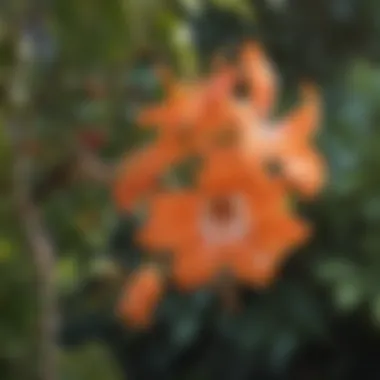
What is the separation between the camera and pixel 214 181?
2.49 feet

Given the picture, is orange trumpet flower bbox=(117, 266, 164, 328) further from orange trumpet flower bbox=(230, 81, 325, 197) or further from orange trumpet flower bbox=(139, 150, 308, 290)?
orange trumpet flower bbox=(230, 81, 325, 197)

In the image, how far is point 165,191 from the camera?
79cm

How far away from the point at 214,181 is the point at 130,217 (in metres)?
0.38

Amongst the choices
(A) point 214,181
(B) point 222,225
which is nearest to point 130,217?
(B) point 222,225

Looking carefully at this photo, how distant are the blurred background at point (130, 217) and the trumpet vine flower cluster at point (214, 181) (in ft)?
0.09

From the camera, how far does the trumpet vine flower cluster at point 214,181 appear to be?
29.2 inches

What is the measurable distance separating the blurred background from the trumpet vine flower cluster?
1.1 inches

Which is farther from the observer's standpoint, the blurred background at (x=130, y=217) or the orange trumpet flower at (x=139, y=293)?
the orange trumpet flower at (x=139, y=293)

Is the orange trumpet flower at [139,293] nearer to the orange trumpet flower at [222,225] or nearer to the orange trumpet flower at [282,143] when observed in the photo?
the orange trumpet flower at [222,225]

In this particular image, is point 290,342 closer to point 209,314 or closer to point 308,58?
point 209,314

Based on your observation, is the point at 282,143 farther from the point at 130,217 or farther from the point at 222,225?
the point at 130,217

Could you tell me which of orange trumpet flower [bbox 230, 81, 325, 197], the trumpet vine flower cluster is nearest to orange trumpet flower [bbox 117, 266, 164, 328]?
the trumpet vine flower cluster

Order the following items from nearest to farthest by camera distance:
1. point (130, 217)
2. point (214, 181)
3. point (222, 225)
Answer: point (214, 181) → point (222, 225) → point (130, 217)

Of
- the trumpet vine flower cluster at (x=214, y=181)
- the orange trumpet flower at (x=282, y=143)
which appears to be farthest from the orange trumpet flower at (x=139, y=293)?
the orange trumpet flower at (x=282, y=143)
